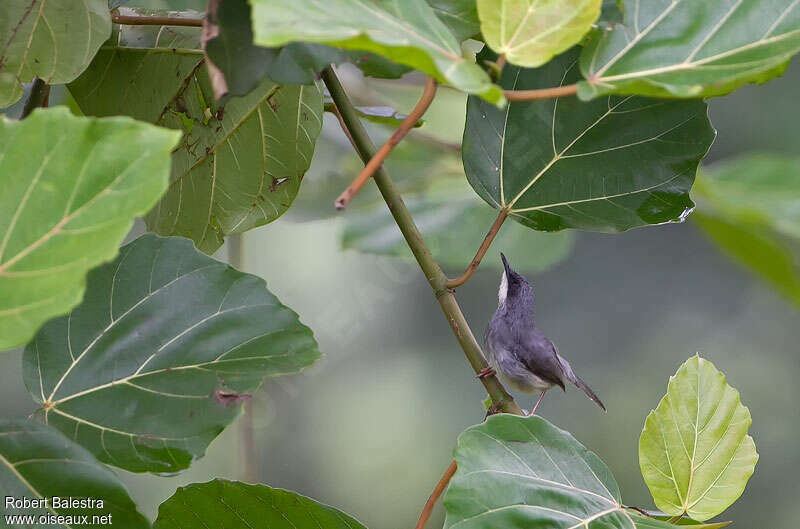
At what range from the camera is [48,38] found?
0.75 metres

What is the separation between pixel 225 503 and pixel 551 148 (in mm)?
439

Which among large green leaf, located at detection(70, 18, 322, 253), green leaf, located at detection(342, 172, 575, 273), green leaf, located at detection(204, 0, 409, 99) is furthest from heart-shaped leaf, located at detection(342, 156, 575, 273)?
green leaf, located at detection(204, 0, 409, 99)

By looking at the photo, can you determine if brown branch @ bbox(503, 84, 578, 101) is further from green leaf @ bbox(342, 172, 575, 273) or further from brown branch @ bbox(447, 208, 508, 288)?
green leaf @ bbox(342, 172, 575, 273)

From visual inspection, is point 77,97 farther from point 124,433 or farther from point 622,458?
point 622,458

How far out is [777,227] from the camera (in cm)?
156

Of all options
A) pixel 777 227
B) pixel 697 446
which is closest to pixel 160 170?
pixel 697 446

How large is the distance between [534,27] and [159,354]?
40 centimetres

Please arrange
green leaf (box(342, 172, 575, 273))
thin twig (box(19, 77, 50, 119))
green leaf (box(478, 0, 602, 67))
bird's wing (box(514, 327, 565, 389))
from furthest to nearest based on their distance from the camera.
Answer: green leaf (box(342, 172, 575, 273)), bird's wing (box(514, 327, 565, 389)), thin twig (box(19, 77, 50, 119)), green leaf (box(478, 0, 602, 67))

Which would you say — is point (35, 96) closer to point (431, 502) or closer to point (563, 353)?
point (431, 502)

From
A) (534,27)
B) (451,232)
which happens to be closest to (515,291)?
(451,232)

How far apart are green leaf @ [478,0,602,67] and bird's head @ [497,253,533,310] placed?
0.97 metres

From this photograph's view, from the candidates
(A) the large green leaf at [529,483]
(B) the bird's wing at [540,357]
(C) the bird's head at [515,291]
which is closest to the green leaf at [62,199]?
(A) the large green leaf at [529,483]

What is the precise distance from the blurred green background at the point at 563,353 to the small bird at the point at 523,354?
6.97 feet

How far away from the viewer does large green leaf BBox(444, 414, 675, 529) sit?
25.0 inches
